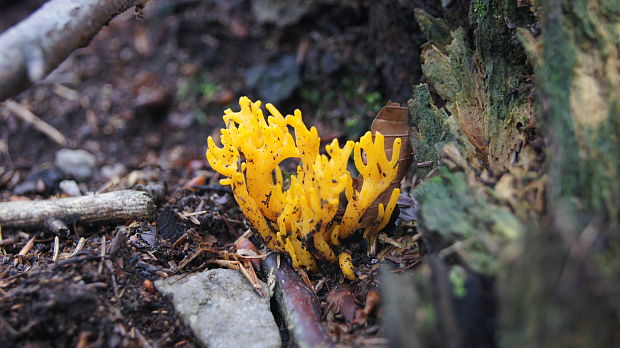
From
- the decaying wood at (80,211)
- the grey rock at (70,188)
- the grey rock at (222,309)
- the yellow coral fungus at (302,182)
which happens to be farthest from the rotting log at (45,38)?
the grey rock at (70,188)

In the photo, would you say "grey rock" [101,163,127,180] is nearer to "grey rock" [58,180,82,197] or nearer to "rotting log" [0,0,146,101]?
"grey rock" [58,180,82,197]

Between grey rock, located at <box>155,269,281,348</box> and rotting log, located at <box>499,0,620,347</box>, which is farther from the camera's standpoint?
grey rock, located at <box>155,269,281,348</box>

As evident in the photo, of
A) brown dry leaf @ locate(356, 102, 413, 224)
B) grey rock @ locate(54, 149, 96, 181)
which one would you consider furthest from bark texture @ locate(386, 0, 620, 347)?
grey rock @ locate(54, 149, 96, 181)

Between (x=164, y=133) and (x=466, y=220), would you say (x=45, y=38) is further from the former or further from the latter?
(x=164, y=133)

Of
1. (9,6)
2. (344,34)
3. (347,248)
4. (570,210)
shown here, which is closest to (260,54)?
(344,34)

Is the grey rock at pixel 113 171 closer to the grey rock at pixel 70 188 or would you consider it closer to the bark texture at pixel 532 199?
the grey rock at pixel 70 188
